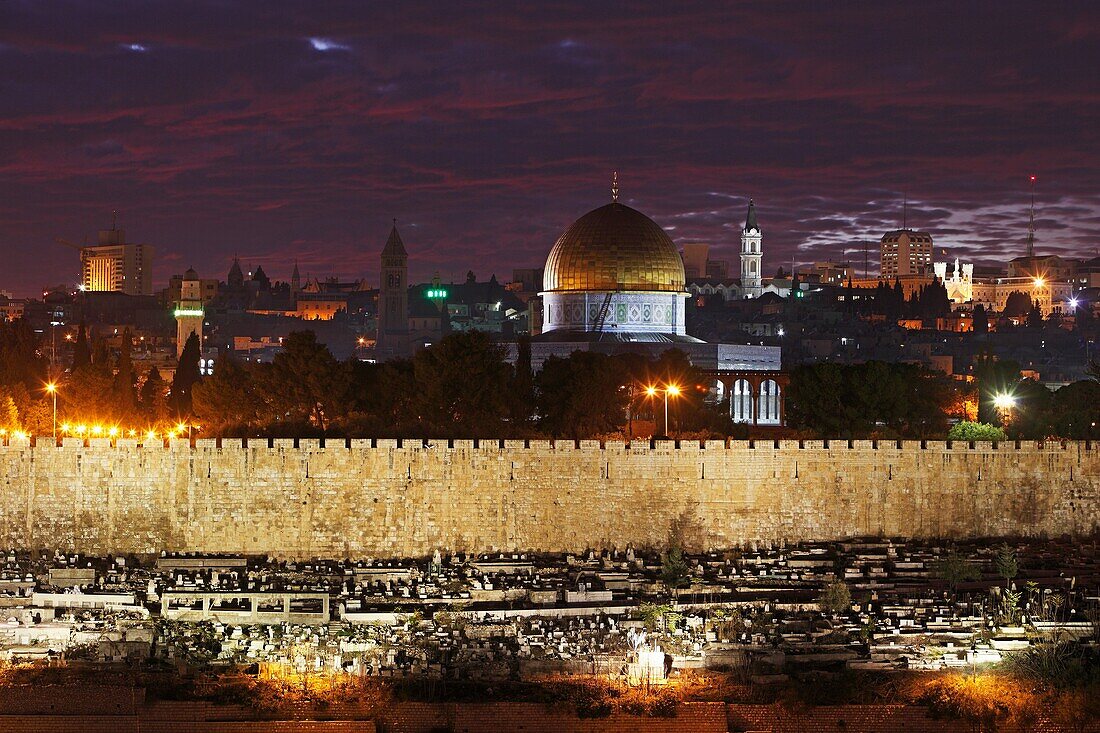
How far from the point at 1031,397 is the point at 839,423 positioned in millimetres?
9828

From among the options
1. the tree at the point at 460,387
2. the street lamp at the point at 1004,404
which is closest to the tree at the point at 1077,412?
the street lamp at the point at 1004,404

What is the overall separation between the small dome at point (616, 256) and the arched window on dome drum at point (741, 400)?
12.4 feet

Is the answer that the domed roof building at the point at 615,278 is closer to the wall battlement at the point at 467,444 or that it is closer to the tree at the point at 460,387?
the tree at the point at 460,387

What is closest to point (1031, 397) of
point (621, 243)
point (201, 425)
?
point (621, 243)

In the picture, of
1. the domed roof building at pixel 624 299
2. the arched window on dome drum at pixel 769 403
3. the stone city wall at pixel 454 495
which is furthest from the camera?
the arched window on dome drum at pixel 769 403

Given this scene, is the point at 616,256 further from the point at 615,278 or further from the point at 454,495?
the point at 454,495

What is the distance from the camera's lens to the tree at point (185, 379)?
50.0m

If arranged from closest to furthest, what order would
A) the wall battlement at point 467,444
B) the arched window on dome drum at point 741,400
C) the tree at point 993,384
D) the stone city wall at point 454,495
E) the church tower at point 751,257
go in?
the stone city wall at point 454,495
the wall battlement at point 467,444
the tree at point 993,384
the arched window on dome drum at point 741,400
the church tower at point 751,257

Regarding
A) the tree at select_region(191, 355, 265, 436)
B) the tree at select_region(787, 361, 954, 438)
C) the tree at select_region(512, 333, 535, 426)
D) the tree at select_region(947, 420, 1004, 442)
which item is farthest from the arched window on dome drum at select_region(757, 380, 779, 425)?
the tree at select_region(191, 355, 265, 436)

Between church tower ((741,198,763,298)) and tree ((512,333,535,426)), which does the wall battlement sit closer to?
tree ((512,333,535,426))

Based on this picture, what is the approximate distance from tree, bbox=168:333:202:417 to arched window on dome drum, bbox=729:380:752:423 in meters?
16.3

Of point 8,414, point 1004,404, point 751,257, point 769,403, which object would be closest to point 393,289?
point 751,257

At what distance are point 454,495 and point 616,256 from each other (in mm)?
24087

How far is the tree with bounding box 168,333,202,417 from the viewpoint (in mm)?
49969
